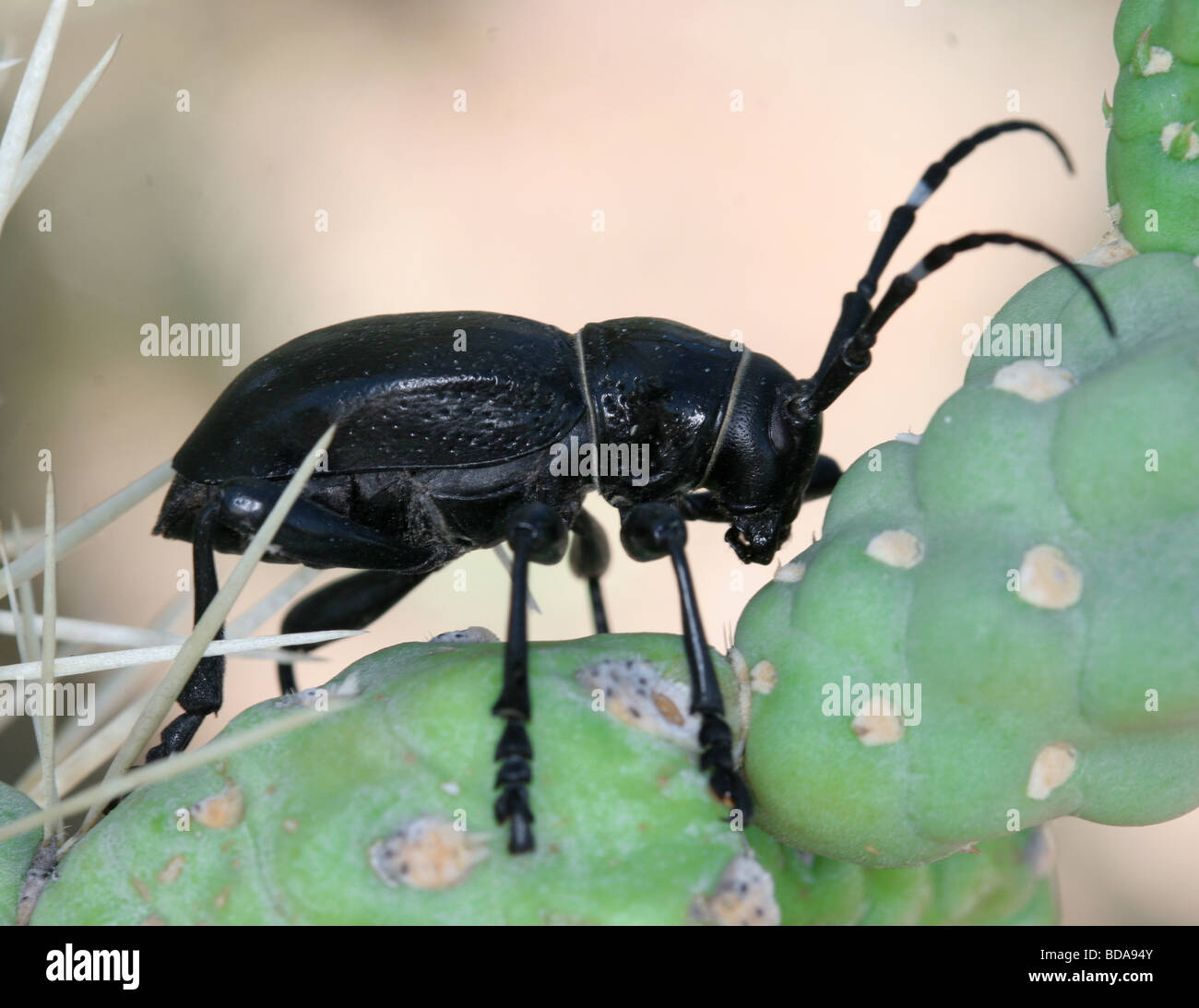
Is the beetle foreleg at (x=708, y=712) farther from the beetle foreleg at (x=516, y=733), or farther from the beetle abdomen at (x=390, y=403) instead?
the beetle abdomen at (x=390, y=403)

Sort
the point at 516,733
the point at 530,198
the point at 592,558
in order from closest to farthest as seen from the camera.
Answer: the point at 516,733, the point at 592,558, the point at 530,198

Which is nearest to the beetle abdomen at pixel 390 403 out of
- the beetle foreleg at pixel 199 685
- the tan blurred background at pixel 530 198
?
the beetle foreleg at pixel 199 685

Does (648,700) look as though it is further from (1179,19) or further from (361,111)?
(361,111)

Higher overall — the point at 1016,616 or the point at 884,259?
the point at 884,259

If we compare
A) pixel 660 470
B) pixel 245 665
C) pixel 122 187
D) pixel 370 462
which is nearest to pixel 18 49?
pixel 122 187

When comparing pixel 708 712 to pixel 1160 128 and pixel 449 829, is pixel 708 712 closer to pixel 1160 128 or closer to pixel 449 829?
pixel 449 829

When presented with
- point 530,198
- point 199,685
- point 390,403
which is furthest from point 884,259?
point 530,198
